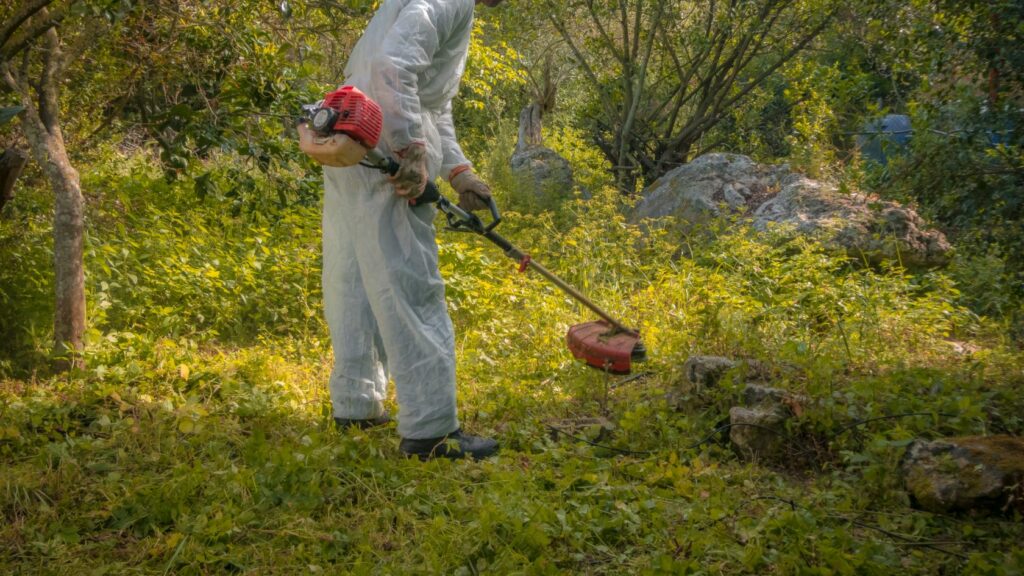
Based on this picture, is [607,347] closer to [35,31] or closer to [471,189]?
[471,189]

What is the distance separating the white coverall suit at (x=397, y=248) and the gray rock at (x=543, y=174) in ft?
19.2

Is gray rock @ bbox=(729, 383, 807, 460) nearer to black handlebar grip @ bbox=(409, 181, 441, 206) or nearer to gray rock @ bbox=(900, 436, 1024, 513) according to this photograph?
gray rock @ bbox=(900, 436, 1024, 513)

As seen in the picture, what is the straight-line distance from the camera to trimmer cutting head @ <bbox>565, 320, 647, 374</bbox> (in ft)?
13.4

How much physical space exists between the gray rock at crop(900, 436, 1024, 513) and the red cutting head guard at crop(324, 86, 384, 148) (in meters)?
2.34

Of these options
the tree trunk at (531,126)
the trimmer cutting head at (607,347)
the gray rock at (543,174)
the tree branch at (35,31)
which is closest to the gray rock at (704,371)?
the trimmer cutting head at (607,347)

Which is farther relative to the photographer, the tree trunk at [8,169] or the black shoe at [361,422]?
the black shoe at [361,422]

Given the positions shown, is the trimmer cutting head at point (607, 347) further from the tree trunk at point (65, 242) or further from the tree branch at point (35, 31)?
the tree branch at point (35, 31)

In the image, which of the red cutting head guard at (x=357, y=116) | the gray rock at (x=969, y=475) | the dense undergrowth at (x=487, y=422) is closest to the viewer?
the dense undergrowth at (x=487, y=422)

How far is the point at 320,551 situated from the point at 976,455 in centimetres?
229

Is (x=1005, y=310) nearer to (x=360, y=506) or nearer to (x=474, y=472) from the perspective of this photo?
(x=474, y=472)

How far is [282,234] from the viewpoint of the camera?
6.55m

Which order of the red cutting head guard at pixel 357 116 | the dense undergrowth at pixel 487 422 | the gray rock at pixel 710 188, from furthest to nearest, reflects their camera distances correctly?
the gray rock at pixel 710 188
the red cutting head guard at pixel 357 116
the dense undergrowth at pixel 487 422

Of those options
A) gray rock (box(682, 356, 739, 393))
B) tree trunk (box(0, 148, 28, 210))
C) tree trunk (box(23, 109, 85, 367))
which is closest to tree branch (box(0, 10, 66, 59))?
tree trunk (box(23, 109, 85, 367))

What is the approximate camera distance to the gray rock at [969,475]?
2.97m
